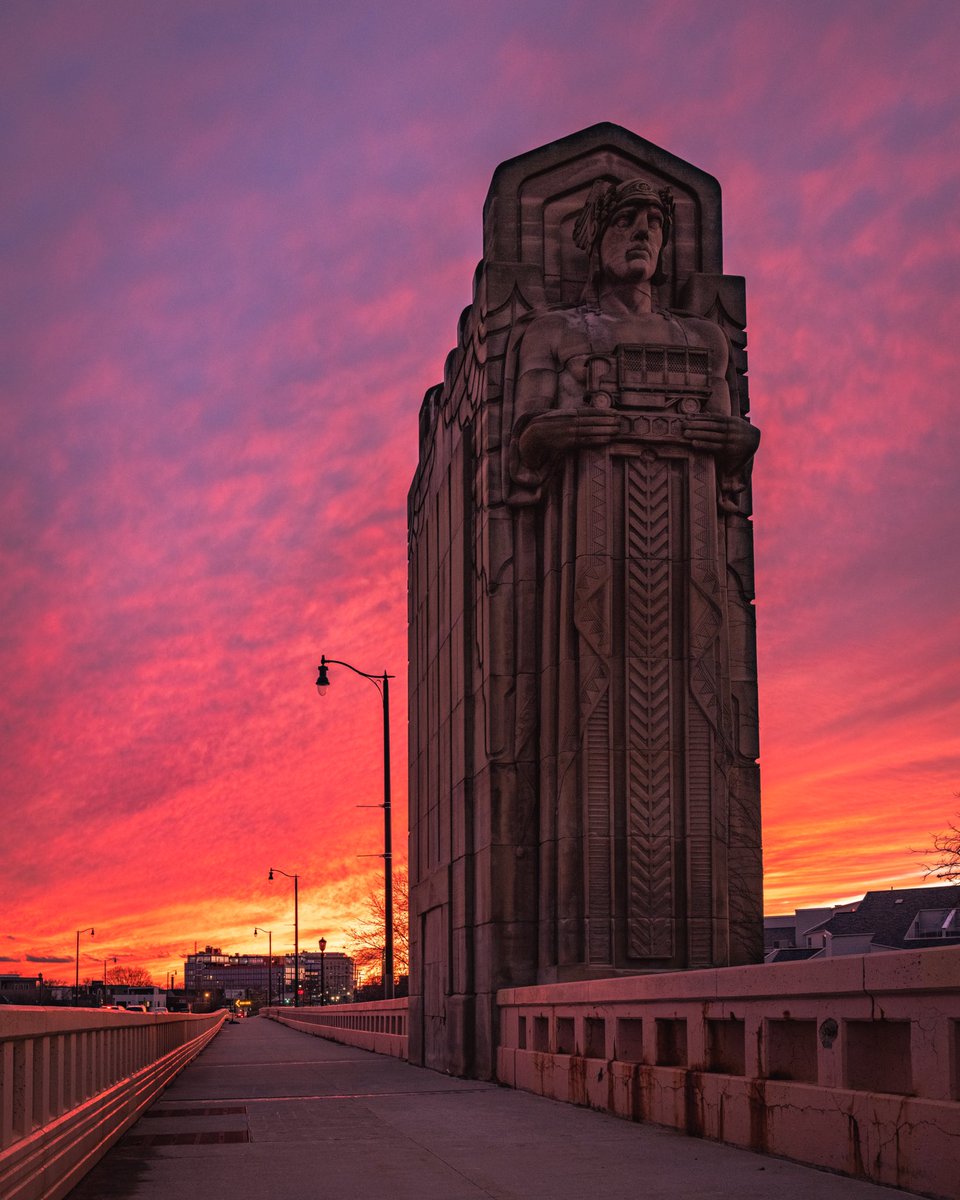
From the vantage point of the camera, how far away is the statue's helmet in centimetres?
2430

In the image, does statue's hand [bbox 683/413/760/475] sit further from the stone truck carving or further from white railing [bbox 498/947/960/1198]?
white railing [bbox 498/947/960/1198]

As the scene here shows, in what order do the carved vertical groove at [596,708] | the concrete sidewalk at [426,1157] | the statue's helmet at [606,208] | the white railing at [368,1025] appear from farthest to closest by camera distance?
the white railing at [368,1025]
the statue's helmet at [606,208]
the carved vertical groove at [596,708]
the concrete sidewalk at [426,1157]

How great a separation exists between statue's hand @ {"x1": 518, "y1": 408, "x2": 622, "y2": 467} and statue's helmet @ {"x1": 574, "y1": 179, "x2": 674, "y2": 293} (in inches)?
133

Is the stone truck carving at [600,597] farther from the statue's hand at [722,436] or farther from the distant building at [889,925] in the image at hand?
the distant building at [889,925]

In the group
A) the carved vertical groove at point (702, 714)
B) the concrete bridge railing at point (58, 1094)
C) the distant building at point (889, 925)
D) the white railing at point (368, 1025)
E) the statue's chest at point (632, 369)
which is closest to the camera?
the concrete bridge railing at point (58, 1094)

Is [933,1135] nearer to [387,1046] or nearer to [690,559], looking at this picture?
[690,559]

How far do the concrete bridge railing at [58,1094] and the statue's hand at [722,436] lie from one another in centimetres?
A: 1243

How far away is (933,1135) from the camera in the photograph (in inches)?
346

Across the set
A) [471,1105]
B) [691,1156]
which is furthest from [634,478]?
[691,1156]

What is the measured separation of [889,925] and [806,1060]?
269 feet

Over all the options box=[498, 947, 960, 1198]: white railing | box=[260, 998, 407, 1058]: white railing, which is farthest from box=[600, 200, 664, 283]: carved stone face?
box=[260, 998, 407, 1058]: white railing

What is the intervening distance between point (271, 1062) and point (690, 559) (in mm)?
19828

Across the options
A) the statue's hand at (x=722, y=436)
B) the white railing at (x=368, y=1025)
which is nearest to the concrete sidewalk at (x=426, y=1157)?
the statue's hand at (x=722, y=436)

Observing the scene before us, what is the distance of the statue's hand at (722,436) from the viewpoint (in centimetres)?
2331
